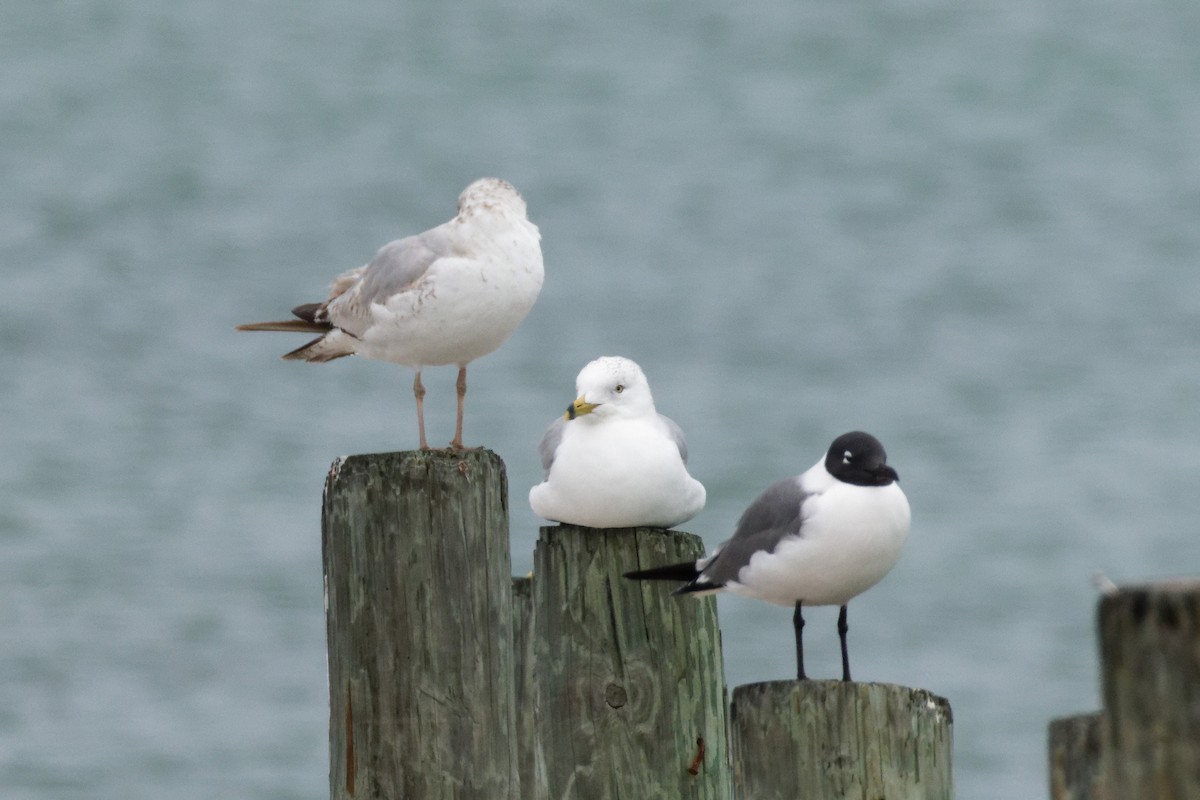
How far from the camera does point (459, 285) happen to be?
19.1 feet

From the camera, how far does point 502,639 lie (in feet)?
16.1

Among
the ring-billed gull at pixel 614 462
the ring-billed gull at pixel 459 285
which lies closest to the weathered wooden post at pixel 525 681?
the ring-billed gull at pixel 614 462

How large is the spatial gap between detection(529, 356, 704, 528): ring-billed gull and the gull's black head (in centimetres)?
53

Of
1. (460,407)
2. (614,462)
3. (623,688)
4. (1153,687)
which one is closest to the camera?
(1153,687)

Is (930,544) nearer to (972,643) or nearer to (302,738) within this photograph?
(972,643)

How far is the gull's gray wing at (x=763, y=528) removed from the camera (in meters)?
5.57

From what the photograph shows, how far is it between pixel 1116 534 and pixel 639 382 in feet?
48.3

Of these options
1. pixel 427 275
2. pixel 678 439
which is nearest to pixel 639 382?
pixel 678 439

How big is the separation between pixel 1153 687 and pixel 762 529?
2857 mm

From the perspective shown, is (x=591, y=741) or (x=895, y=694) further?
(x=591, y=741)

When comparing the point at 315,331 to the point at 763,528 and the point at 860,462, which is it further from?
the point at 860,462

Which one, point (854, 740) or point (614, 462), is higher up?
point (614, 462)

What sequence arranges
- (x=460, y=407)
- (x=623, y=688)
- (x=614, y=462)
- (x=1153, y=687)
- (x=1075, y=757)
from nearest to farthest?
(x=1153, y=687)
(x=1075, y=757)
(x=623, y=688)
(x=614, y=462)
(x=460, y=407)

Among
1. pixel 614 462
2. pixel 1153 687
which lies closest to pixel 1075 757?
pixel 1153 687
